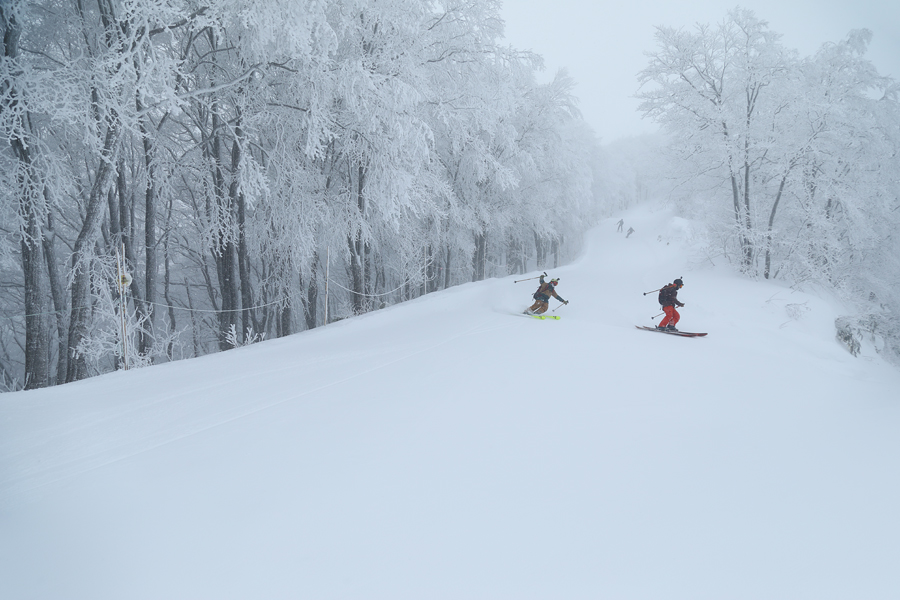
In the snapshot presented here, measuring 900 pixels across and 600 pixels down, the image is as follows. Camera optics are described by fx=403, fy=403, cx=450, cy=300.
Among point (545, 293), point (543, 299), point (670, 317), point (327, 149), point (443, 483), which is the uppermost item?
point (327, 149)

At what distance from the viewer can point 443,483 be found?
9.58ft

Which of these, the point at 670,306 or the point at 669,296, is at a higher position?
the point at 669,296

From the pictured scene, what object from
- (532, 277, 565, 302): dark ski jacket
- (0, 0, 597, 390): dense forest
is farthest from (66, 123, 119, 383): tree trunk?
(532, 277, 565, 302): dark ski jacket

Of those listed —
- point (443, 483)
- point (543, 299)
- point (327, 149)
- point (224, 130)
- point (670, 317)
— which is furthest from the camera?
point (327, 149)

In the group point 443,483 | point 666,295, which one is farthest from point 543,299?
point 443,483

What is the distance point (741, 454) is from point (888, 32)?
21.5m

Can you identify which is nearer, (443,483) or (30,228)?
(443,483)

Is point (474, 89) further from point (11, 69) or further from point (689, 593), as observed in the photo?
point (689, 593)

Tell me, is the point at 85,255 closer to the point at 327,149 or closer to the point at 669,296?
the point at 327,149

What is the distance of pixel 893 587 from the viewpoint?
226 centimetres

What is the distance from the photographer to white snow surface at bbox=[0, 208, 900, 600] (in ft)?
7.11

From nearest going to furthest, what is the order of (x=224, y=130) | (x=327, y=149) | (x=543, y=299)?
(x=224, y=130) → (x=543, y=299) → (x=327, y=149)

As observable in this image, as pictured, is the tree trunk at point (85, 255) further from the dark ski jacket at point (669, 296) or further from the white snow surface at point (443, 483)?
the dark ski jacket at point (669, 296)

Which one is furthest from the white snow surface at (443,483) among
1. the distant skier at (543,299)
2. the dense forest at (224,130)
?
the distant skier at (543,299)
